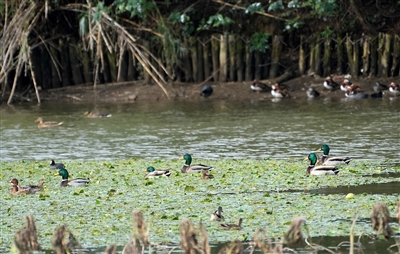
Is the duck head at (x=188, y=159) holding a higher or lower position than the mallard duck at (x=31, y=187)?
higher

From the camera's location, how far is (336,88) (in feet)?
76.5

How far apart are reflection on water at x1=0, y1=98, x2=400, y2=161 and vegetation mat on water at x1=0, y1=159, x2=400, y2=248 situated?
58.8 inches

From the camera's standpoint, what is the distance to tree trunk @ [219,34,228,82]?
2439 cm

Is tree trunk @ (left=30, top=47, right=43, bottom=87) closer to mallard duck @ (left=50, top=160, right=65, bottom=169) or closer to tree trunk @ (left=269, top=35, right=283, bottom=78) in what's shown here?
tree trunk @ (left=269, top=35, right=283, bottom=78)

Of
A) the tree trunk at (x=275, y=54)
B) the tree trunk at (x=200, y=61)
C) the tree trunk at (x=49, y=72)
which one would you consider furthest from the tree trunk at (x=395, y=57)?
the tree trunk at (x=49, y=72)

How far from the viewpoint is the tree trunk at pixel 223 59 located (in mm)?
24386

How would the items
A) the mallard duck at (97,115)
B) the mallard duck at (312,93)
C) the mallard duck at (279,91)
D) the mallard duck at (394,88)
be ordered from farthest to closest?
the mallard duck at (279,91), the mallard duck at (312,93), the mallard duck at (394,88), the mallard duck at (97,115)

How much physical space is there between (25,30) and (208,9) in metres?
4.78

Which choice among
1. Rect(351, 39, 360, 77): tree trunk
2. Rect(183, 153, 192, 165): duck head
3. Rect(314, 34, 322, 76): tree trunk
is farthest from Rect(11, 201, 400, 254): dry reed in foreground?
Rect(314, 34, 322, 76): tree trunk

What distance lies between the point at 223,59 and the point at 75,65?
4038 mm

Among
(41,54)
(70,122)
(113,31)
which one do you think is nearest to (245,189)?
(70,122)

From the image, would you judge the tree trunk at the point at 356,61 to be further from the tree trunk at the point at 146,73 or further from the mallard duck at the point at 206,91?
the tree trunk at the point at 146,73

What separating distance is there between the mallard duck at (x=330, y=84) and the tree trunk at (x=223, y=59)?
271cm

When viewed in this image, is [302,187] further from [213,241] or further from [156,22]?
[156,22]
